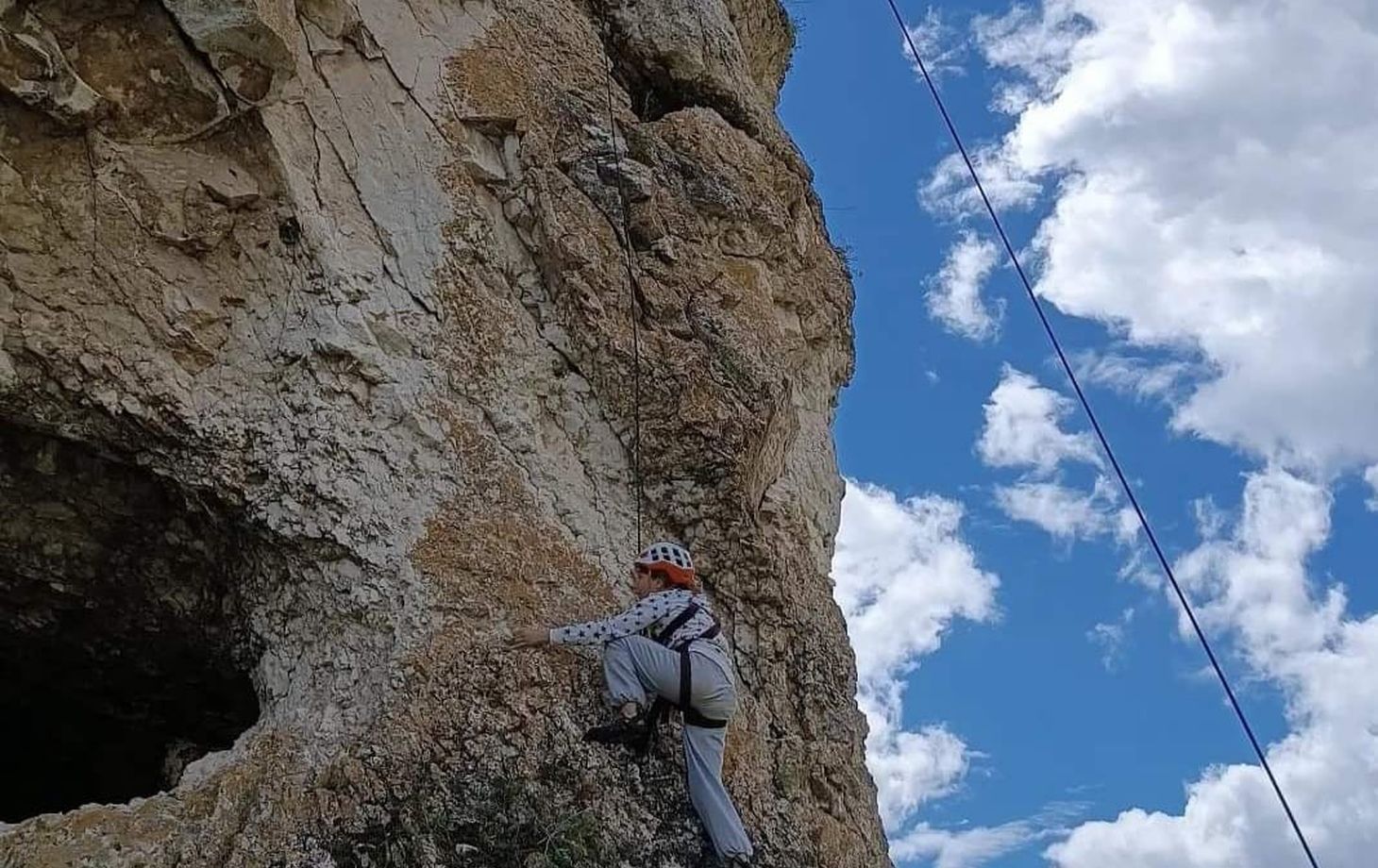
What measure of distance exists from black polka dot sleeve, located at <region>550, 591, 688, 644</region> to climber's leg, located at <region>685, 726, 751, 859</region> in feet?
1.93

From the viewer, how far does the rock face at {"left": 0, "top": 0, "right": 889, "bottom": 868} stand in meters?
6.86

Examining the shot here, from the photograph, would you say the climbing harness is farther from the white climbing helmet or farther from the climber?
the white climbing helmet

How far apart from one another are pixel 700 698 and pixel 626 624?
52 cm

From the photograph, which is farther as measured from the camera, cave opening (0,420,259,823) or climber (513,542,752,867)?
cave opening (0,420,259,823)

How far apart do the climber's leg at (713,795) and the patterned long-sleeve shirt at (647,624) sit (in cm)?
51

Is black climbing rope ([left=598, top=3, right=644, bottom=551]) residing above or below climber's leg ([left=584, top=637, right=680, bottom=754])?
above

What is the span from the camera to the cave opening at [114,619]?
846cm

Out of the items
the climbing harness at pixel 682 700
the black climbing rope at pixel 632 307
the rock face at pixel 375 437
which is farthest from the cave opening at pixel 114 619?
the climbing harness at pixel 682 700

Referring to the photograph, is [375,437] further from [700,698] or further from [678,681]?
[700,698]

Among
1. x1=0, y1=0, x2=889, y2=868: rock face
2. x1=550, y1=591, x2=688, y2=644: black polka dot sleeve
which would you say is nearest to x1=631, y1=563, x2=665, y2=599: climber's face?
x1=550, y1=591, x2=688, y2=644: black polka dot sleeve

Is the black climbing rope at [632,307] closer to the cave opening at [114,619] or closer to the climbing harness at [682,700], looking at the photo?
the climbing harness at [682,700]

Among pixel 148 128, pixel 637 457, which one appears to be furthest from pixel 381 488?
pixel 148 128

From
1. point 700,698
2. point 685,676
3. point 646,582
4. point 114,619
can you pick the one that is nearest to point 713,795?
point 700,698

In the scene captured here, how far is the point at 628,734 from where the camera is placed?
695 centimetres
